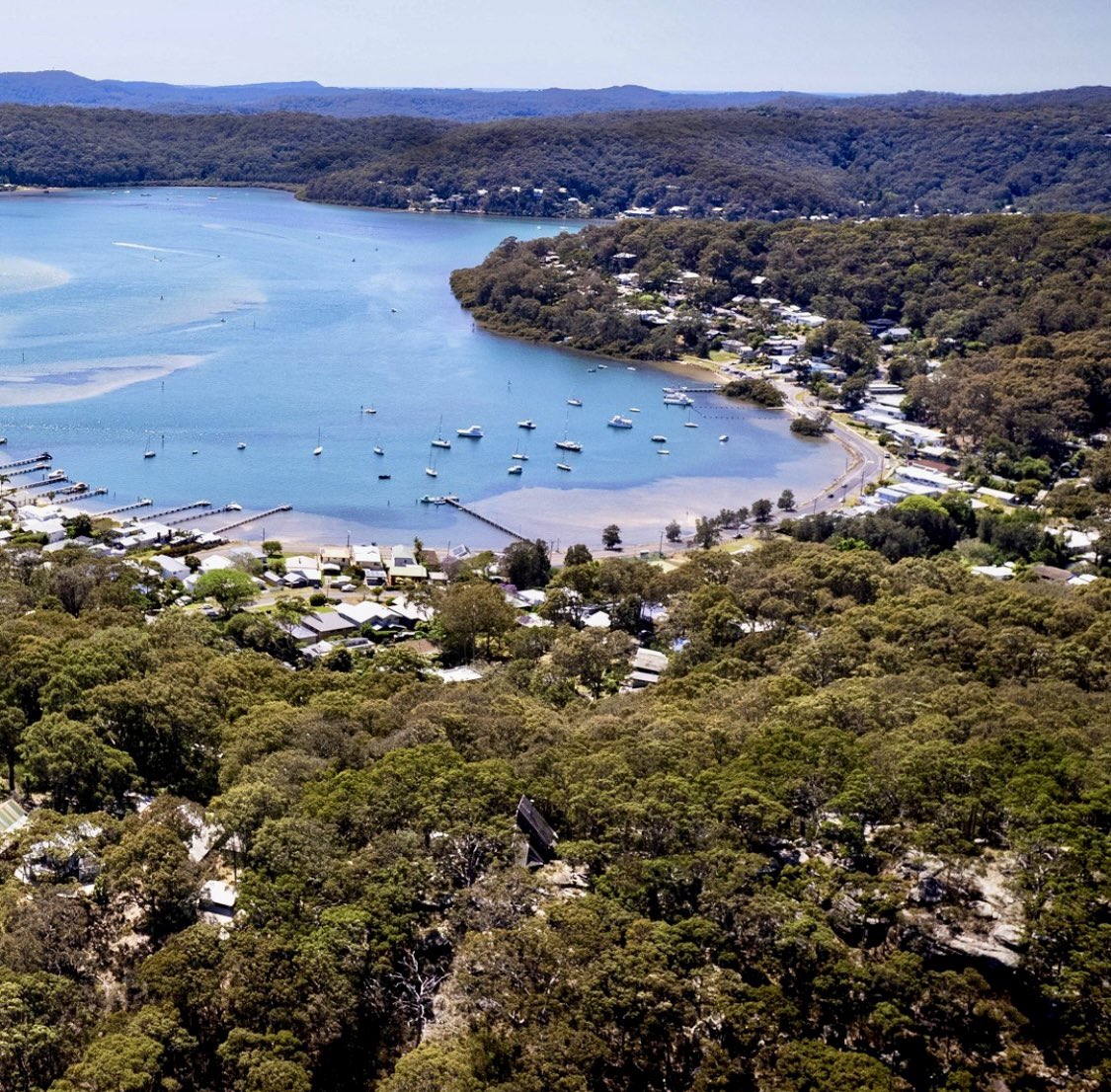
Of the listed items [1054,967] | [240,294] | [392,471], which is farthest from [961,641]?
[240,294]

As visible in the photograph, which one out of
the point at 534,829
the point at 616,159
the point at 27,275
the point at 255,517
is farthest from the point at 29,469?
the point at 616,159

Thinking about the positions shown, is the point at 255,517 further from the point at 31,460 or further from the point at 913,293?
the point at 913,293

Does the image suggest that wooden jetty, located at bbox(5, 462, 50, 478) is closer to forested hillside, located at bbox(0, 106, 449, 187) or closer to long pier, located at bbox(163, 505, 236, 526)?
long pier, located at bbox(163, 505, 236, 526)

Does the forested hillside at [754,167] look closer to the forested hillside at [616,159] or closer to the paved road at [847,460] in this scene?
the forested hillside at [616,159]

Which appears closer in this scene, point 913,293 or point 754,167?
point 913,293

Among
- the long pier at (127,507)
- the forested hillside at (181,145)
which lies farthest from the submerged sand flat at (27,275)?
the forested hillside at (181,145)

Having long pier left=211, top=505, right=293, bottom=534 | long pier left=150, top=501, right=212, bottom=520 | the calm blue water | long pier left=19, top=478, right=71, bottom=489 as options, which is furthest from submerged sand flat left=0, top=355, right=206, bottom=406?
long pier left=211, top=505, right=293, bottom=534

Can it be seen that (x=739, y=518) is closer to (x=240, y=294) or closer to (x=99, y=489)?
(x=99, y=489)
